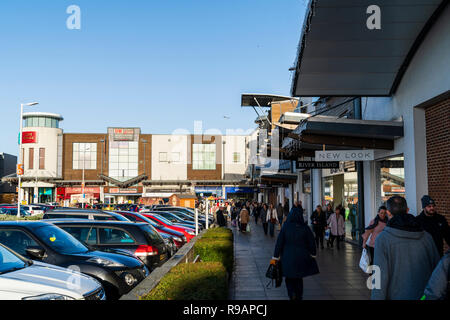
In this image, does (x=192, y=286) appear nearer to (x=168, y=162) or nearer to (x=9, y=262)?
(x=9, y=262)

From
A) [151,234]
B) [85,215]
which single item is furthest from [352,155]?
[85,215]

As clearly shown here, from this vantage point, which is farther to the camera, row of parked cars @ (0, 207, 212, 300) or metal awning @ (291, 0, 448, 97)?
metal awning @ (291, 0, 448, 97)

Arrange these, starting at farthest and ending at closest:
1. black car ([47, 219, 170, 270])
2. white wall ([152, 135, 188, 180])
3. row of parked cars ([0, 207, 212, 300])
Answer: white wall ([152, 135, 188, 180]) → black car ([47, 219, 170, 270]) → row of parked cars ([0, 207, 212, 300])

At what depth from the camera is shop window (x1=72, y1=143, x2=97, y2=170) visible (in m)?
69.0

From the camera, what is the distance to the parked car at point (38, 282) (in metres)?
4.81

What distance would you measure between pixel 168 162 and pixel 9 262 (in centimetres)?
6526

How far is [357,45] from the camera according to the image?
10914 mm

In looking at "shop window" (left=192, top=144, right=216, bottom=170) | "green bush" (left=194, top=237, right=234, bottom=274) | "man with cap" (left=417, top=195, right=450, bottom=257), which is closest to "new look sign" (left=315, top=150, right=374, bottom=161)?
"green bush" (left=194, top=237, right=234, bottom=274)

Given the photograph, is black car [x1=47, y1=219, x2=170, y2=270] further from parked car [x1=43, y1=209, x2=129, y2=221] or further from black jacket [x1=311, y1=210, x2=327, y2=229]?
black jacket [x1=311, y1=210, x2=327, y2=229]

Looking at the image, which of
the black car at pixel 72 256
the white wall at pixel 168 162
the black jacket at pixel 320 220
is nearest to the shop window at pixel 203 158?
the white wall at pixel 168 162

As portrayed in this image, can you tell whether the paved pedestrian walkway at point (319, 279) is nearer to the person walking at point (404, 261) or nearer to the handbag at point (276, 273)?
the handbag at point (276, 273)

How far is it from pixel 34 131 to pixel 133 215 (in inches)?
2326

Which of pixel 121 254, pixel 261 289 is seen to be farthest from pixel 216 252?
pixel 121 254

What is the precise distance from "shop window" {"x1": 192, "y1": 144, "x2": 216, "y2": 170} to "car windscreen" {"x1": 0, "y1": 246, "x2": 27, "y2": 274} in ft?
213
